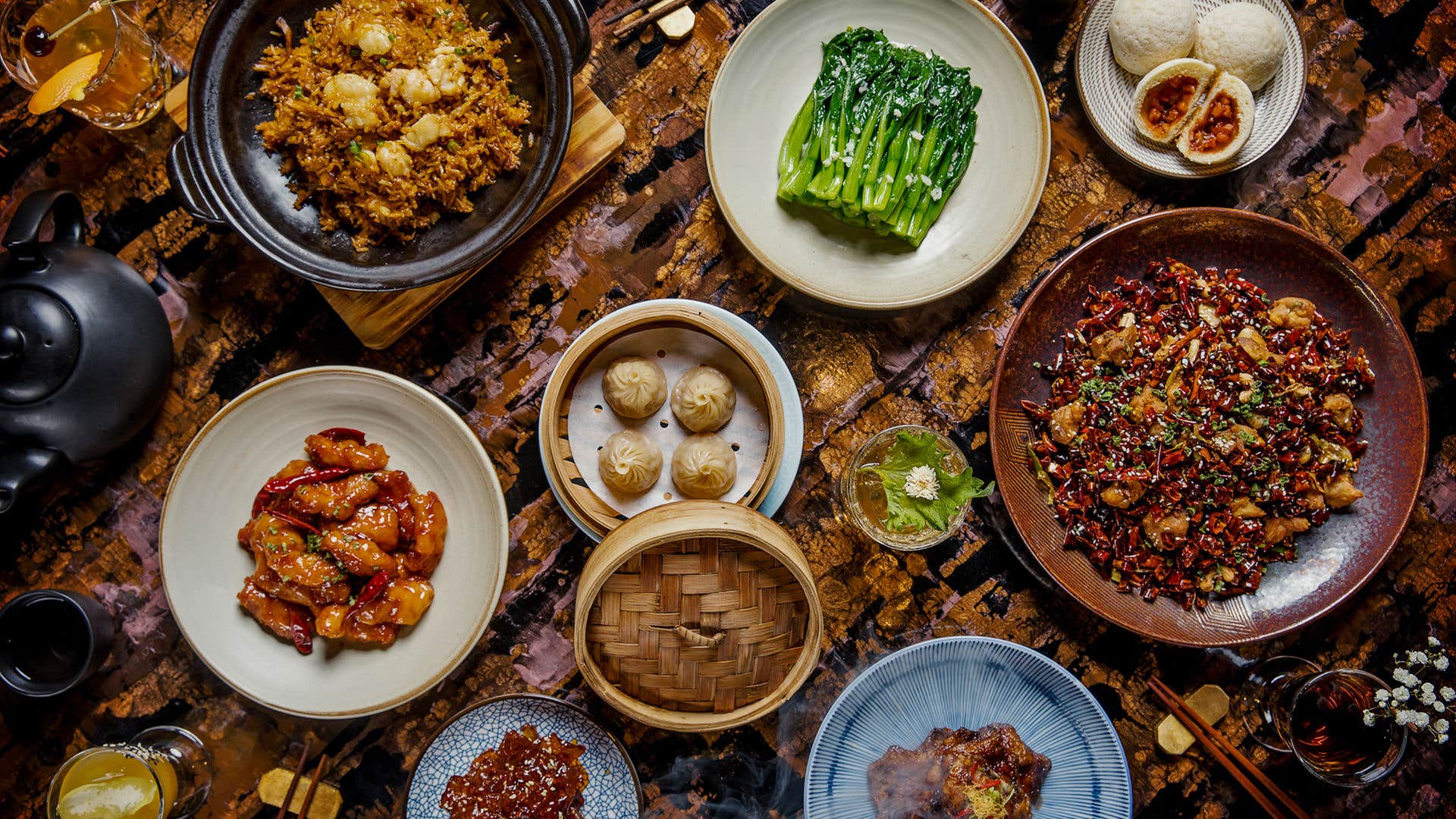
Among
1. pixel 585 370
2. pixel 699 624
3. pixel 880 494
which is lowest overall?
pixel 699 624

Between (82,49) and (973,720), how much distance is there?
3745mm

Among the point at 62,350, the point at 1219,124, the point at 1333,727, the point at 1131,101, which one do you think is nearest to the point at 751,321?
the point at 1131,101

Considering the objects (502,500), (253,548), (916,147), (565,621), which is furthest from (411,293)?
(916,147)

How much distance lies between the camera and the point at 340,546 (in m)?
2.60

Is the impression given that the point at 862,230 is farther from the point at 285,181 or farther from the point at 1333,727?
the point at 1333,727

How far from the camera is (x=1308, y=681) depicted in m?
2.80

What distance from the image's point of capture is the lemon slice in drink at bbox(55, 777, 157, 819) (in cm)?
268

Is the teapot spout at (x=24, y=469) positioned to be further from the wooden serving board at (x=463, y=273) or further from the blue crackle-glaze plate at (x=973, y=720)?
the blue crackle-glaze plate at (x=973, y=720)

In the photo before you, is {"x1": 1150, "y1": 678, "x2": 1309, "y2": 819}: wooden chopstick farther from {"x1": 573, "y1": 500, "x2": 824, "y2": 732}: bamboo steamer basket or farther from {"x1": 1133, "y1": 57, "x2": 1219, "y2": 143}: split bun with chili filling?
{"x1": 1133, "y1": 57, "x2": 1219, "y2": 143}: split bun with chili filling

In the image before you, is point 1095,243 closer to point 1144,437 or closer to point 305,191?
point 1144,437

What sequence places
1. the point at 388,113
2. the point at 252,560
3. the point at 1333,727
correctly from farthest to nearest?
the point at 1333,727
the point at 252,560
the point at 388,113

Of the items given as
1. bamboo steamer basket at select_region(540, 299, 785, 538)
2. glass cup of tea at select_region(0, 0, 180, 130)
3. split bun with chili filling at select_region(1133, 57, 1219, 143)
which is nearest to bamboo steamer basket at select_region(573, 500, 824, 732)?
bamboo steamer basket at select_region(540, 299, 785, 538)

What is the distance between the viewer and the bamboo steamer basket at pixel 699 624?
2.50 meters

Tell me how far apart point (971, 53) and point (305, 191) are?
2219mm
